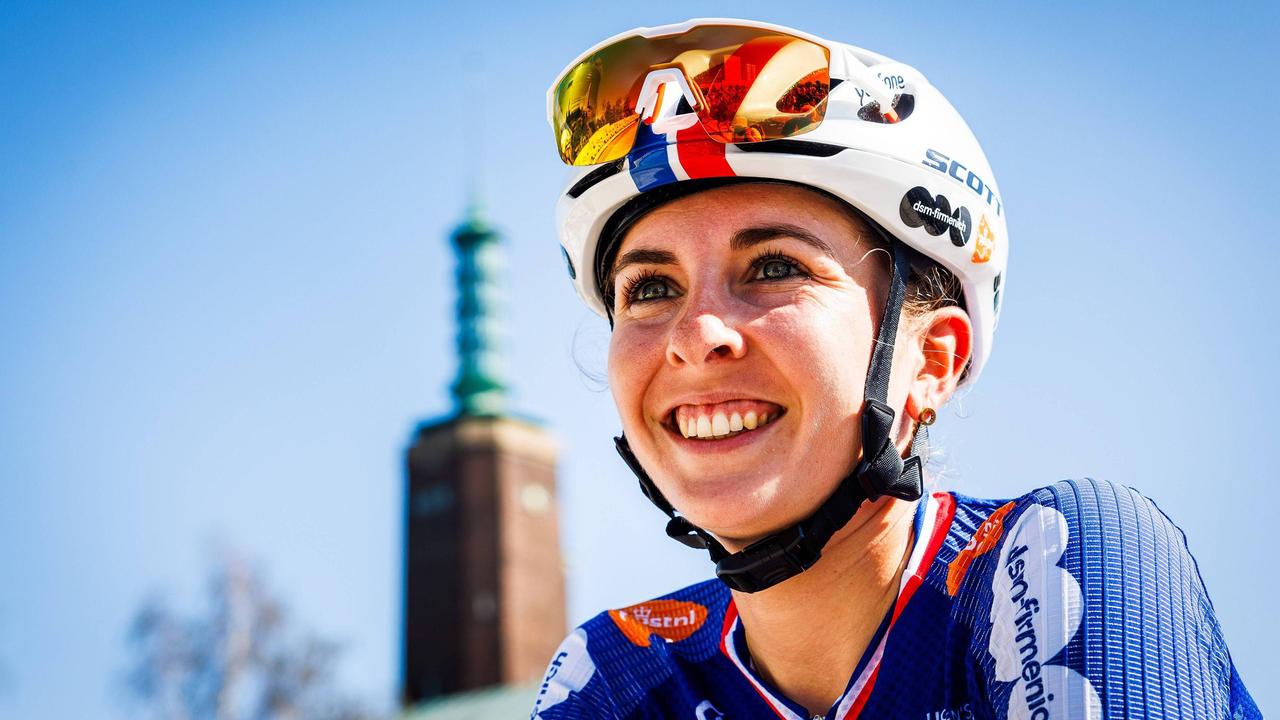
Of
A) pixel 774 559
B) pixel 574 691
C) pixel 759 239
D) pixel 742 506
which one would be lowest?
pixel 574 691

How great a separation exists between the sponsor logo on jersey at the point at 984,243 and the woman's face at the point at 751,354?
15.2 inches

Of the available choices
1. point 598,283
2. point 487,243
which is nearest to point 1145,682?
point 598,283

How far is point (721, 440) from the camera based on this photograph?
3.29m

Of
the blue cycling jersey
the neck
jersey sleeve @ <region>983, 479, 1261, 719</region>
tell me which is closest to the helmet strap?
the neck

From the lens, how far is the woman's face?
3234mm

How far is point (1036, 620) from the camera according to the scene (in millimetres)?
2707

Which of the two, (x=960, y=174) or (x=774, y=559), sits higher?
(x=960, y=174)

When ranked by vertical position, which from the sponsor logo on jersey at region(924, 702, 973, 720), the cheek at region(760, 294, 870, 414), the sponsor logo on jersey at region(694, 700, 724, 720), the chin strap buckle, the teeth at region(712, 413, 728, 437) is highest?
the cheek at region(760, 294, 870, 414)

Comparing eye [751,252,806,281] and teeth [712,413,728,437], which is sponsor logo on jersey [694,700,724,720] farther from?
eye [751,252,806,281]

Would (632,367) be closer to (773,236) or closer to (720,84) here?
(773,236)

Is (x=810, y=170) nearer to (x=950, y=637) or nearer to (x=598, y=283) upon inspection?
(x=598, y=283)

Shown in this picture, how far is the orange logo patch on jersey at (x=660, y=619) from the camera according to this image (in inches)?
149

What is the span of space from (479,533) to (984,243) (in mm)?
53550

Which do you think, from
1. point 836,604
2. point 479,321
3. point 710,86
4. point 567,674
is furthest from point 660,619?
point 479,321
